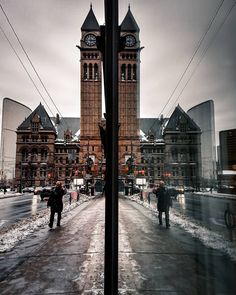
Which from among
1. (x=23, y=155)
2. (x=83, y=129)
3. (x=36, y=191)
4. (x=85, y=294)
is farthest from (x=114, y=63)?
(x=83, y=129)

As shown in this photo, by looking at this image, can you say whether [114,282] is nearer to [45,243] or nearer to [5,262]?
[5,262]

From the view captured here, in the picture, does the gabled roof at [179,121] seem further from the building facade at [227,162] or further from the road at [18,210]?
the road at [18,210]

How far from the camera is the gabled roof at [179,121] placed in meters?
1.47

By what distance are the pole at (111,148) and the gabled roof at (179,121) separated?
0.51m

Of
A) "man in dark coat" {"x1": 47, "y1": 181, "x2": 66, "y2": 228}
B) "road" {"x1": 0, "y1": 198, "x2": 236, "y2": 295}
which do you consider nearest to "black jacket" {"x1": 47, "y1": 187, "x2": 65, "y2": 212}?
"man in dark coat" {"x1": 47, "y1": 181, "x2": 66, "y2": 228}

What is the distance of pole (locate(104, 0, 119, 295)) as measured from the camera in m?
1.00

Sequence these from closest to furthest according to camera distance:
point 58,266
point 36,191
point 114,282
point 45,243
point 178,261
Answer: point 114,282
point 178,261
point 58,266
point 45,243
point 36,191

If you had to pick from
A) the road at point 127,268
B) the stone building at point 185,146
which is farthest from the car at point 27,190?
the stone building at point 185,146

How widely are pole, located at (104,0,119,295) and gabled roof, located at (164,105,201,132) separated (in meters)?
0.51

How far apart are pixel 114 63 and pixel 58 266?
5.85 feet

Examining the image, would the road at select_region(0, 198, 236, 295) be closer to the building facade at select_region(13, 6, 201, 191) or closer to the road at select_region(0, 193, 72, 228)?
the building facade at select_region(13, 6, 201, 191)

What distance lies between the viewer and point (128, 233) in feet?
11.1

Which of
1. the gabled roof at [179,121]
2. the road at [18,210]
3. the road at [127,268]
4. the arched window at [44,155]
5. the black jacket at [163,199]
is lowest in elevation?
the road at [18,210]

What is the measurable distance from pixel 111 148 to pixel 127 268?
4.44 feet
